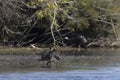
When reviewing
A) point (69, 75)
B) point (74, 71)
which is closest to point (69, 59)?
point (74, 71)

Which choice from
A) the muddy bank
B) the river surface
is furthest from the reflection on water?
the muddy bank

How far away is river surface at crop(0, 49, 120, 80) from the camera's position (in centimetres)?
1906

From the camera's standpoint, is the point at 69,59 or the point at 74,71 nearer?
the point at 74,71

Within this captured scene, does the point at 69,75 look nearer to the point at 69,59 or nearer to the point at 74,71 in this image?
the point at 74,71

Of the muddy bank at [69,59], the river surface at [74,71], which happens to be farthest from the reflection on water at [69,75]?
the muddy bank at [69,59]

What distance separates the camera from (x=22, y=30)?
1270 inches

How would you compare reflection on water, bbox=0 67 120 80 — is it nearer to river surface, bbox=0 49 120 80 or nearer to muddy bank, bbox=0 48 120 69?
river surface, bbox=0 49 120 80

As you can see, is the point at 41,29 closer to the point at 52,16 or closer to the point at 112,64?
the point at 52,16

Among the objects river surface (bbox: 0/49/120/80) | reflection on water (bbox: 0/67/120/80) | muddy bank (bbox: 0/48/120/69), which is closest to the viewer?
reflection on water (bbox: 0/67/120/80)

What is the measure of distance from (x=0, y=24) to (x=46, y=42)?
9.14ft

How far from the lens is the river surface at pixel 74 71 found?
19.1 m

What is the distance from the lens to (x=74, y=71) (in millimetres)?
20594

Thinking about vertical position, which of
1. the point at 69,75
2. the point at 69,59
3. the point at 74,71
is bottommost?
the point at 69,75

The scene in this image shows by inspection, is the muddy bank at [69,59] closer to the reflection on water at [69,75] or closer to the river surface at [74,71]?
the river surface at [74,71]
